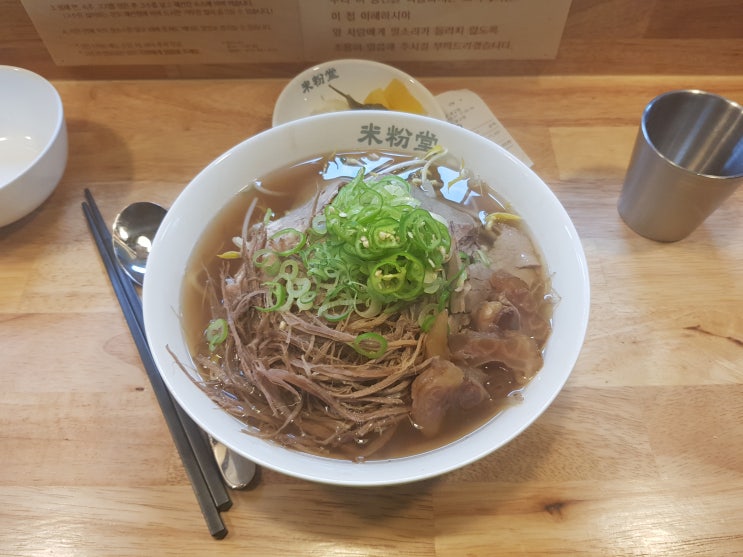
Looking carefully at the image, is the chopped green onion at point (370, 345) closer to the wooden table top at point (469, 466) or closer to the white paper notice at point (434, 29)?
the wooden table top at point (469, 466)

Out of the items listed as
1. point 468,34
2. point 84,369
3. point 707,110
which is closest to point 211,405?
point 84,369

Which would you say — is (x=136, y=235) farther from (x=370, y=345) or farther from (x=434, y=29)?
(x=434, y=29)

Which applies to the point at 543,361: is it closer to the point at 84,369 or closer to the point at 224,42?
the point at 84,369

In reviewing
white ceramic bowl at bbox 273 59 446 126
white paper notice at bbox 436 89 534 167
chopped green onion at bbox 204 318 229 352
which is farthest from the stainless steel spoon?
white paper notice at bbox 436 89 534 167

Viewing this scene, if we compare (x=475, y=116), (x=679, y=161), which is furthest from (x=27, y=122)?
(x=679, y=161)

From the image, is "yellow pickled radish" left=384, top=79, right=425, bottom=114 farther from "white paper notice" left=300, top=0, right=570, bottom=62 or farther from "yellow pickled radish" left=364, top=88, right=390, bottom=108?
"white paper notice" left=300, top=0, right=570, bottom=62
